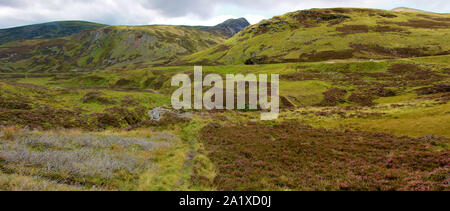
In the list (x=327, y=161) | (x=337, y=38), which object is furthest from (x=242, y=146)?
(x=337, y=38)

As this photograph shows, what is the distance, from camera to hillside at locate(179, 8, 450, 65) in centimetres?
10519

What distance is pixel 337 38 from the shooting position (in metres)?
127

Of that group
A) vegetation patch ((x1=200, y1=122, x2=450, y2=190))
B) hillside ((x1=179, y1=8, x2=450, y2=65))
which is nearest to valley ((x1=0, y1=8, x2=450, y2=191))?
vegetation patch ((x1=200, y1=122, x2=450, y2=190))

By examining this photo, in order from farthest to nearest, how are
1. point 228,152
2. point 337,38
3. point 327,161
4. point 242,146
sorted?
point 337,38, point 242,146, point 228,152, point 327,161

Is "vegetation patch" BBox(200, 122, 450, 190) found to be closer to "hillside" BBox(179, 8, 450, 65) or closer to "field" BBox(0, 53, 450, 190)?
"field" BBox(0, 53, 450, 190)

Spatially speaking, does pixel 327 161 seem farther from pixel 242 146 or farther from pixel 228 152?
pixel 228 152

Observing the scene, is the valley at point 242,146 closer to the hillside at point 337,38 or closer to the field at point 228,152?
the field at point 228,152

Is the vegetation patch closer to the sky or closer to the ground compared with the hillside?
closer to the ground

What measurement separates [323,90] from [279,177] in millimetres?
51421

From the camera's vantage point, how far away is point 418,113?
2702 centimetres

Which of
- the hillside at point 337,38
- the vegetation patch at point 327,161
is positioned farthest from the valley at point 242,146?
the hillside at point 337,38
